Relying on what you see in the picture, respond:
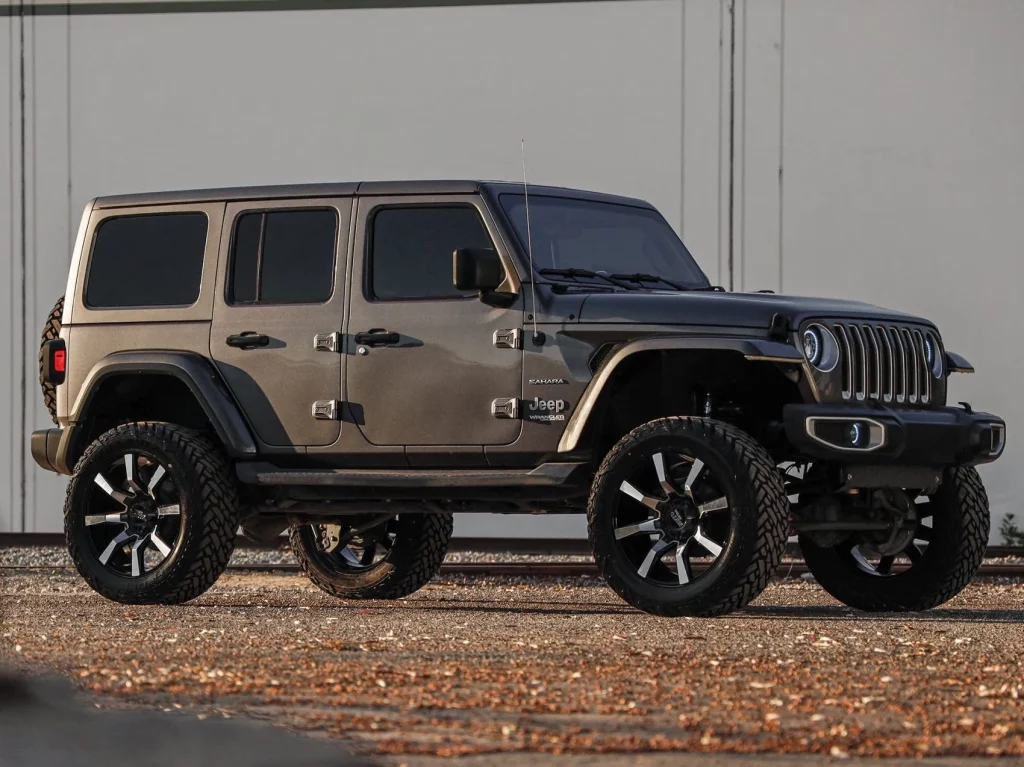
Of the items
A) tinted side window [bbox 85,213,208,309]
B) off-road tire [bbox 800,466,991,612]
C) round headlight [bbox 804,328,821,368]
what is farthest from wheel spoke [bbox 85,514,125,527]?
round headlight [bbox 804,328,821,368]

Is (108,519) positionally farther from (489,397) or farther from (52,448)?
(489,397)

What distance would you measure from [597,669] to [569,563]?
20.2ft

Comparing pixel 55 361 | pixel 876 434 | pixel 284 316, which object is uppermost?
pixel 284 316

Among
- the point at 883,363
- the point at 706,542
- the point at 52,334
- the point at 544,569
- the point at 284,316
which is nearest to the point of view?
the point at 706,542

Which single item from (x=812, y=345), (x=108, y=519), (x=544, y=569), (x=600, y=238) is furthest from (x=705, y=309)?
(x=544, y=569)

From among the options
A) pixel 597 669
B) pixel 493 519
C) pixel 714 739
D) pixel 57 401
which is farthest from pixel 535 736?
pixel 493 519

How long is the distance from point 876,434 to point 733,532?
0.71 m

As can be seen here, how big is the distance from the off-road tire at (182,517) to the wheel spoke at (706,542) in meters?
2.30

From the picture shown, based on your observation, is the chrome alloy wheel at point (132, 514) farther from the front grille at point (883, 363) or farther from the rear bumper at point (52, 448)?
the front grille at point (883, 363)

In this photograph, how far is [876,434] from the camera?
807 cm

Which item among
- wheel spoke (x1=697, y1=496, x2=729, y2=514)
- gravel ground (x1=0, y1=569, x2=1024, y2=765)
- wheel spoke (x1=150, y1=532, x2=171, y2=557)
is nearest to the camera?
gravel ground (x1=0, y1=569, x2=1024, y2=765)

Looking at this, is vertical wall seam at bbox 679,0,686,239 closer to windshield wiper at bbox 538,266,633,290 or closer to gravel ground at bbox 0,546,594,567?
gravel ground at bbox 0,546,594,567

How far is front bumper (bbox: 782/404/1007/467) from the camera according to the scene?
802cm

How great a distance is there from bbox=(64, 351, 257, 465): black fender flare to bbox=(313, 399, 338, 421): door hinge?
37cm
